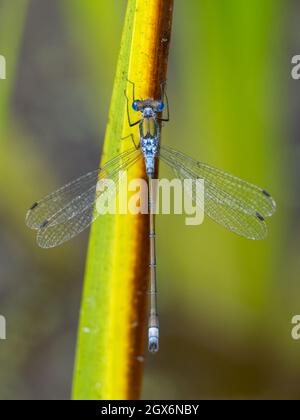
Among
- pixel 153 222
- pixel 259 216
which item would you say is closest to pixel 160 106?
pixel 153 222

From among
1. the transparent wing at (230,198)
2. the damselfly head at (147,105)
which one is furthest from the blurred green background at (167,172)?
the damselfly head at (147,105)

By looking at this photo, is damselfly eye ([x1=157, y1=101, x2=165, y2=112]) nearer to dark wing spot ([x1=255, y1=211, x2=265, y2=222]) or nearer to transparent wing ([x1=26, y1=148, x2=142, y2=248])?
transparent wing ([x1=26, y1=148, x2=142, y2=248])

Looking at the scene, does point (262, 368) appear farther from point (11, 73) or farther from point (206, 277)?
point (11, 73)

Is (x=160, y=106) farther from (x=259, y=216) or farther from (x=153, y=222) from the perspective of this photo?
(x=259, y=216)

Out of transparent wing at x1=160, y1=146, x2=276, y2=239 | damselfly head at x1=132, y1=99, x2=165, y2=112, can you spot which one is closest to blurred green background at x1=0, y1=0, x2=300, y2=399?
transparent wing at x1=160, y1=146, x2=276, y2=239

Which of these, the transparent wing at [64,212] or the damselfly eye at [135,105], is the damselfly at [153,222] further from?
the damselfly eye at [135,105]
